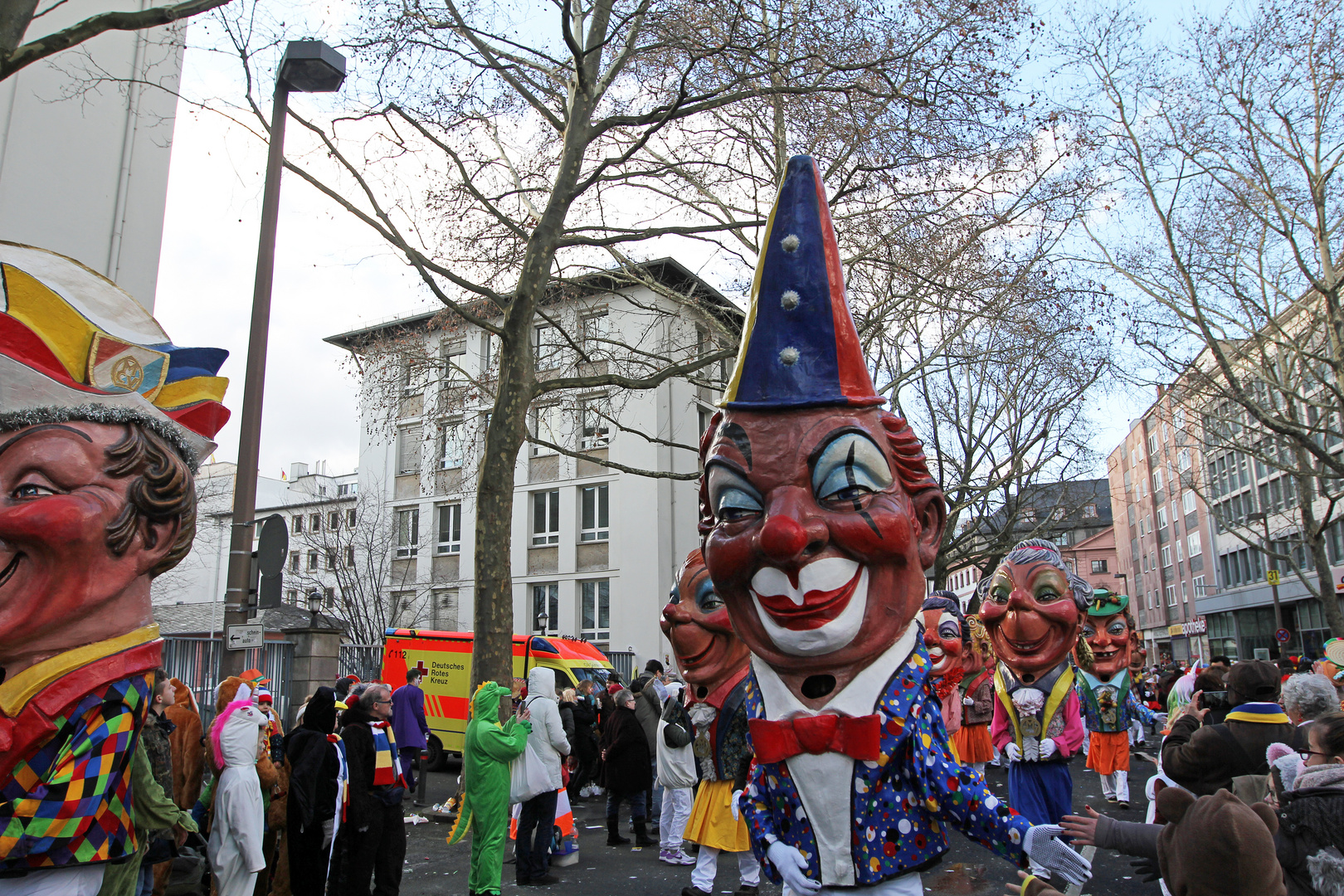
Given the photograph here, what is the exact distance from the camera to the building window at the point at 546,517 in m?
24.6

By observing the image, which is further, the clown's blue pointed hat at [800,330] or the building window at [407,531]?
the building window at [407,531]

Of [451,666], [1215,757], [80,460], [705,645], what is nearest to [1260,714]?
[1215,757]

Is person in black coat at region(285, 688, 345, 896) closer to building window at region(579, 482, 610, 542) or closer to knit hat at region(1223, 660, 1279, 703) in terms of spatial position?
knit hat at region(1223, 660, 1279, 703)

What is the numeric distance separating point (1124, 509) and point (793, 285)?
203 feet

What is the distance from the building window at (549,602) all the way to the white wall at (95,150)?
16490 millimetres

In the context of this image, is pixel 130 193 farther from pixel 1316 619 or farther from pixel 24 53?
pixel 1316 619

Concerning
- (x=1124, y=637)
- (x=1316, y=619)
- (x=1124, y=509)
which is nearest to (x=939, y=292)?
(x=1124, y=637)

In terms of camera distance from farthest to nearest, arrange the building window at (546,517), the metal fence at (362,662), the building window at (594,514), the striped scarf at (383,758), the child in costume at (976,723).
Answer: the building window at (546,517) → the building window at (594,514) → the metal fence at (362,662) → the child in costume at (976,723) → the striped scarf at (383,758)

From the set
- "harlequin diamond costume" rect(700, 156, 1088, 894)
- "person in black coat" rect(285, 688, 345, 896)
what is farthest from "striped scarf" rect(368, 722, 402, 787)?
"harlequin diamond costume" rect(700, 156, 1088, 894)

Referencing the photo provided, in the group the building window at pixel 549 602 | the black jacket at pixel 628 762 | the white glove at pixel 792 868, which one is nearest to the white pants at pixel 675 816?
the black jacket at pixel 628 762

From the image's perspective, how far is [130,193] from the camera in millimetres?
8445

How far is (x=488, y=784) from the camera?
659 cm

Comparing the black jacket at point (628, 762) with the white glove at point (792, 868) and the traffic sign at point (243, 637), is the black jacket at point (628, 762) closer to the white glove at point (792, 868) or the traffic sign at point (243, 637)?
the traffic sign at point (243, 637)

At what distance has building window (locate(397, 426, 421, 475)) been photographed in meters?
25.8
